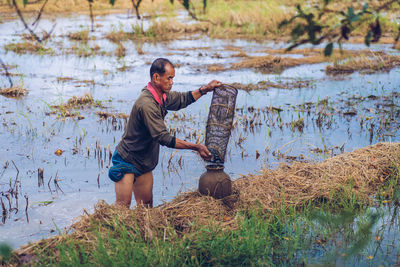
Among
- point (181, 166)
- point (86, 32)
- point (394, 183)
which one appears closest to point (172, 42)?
point (86, 32)

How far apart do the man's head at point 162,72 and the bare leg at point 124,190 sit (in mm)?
852

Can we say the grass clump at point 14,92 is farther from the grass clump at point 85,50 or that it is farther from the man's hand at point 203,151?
the man's hand at point 203,151

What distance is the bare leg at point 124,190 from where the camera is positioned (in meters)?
4.19

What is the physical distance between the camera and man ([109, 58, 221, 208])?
4.02 metres

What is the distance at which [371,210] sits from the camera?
443 cm

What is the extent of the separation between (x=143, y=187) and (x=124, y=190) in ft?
0.90

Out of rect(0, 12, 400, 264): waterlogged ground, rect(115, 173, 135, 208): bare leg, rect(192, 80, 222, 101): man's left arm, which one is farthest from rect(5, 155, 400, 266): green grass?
rect(192, 80, 222, 101): man's left arm

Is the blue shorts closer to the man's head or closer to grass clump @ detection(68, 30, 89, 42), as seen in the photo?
the man's head

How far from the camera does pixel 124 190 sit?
165 inches

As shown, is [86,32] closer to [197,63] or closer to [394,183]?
[197,63]

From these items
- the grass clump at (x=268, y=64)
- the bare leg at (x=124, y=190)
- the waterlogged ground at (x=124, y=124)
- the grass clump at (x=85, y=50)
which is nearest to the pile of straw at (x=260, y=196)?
the bare leg at (x=124, y=190)

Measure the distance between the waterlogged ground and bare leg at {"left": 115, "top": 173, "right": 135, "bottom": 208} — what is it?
61 cm

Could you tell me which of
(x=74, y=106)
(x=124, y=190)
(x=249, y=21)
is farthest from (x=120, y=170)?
(x=249, y=21)

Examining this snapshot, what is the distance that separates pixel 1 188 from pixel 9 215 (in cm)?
73
